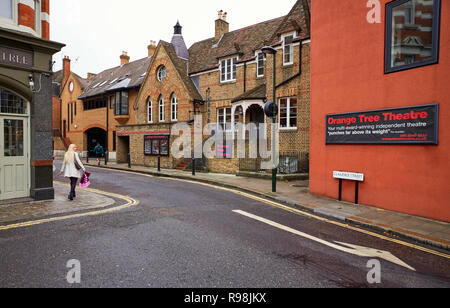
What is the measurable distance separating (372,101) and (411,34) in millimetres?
1965

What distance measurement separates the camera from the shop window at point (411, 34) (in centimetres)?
684

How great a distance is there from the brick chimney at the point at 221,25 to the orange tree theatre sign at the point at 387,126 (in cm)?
1815

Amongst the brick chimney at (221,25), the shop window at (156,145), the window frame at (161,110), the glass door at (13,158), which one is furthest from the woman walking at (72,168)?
the brick chimney at (221,25)

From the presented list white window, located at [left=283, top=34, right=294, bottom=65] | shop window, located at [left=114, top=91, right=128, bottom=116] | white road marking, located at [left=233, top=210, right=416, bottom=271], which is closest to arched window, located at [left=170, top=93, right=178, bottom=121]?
shop window, located at [left=114, top=91, right=128, bottom=116]

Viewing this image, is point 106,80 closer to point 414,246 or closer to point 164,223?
point 164,223

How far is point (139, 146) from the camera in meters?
24.4

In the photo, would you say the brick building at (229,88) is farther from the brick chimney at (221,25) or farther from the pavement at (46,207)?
the pavement at (46,207)

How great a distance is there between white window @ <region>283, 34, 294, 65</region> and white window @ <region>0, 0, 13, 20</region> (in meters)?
12.9

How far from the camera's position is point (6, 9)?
7.94 metres

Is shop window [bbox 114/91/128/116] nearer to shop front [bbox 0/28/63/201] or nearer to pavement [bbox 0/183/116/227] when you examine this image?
shop front [bbox 0/28/63/201]

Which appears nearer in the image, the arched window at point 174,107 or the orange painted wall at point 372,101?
the orange painted wall at point 372,101

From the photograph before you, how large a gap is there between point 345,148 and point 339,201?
5.76 feet

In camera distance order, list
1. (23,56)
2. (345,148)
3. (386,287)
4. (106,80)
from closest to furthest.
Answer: (386,287) → (23,56) → (345,148) → (106,80)

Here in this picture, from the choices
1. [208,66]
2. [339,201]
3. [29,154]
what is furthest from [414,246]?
[208,66]
